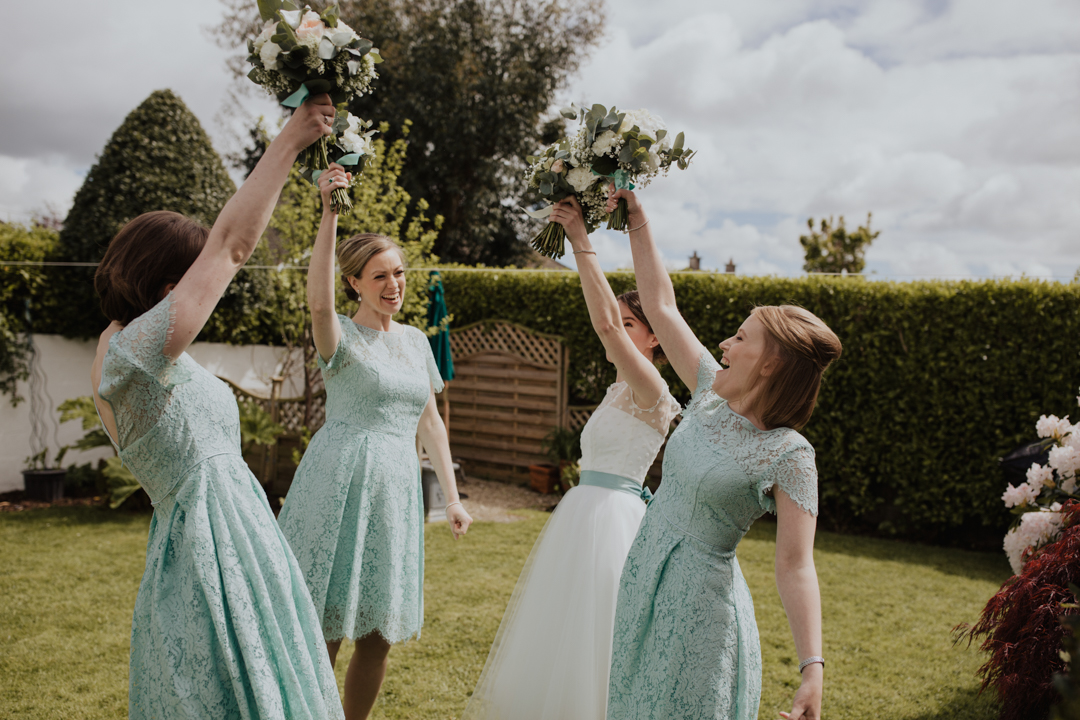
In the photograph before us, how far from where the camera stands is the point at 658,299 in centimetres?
234

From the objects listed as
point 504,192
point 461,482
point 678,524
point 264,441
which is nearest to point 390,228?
point 264,441

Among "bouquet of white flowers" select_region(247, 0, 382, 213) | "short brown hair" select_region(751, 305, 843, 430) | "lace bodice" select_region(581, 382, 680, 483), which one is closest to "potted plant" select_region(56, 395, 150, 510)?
"lace bodice" select_region(581, 382, 680, 483)

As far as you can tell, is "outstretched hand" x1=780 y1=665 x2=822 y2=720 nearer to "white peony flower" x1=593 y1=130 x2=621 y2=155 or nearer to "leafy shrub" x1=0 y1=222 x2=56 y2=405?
"white peony flower" x1=593 y1=130 x2=621 y2=155

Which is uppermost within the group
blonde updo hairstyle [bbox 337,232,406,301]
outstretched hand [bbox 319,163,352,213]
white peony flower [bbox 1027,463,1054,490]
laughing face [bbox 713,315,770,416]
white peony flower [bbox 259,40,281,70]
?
white peony flower [bbox 259,40,281,70]

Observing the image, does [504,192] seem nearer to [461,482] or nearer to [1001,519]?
[461,482]

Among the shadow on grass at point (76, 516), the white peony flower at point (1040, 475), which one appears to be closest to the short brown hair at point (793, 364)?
the white peony flower at point (1040, 475)

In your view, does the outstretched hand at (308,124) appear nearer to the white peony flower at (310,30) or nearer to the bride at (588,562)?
the white peony flower at (310,30)

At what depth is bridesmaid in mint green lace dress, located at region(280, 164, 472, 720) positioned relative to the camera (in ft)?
8.92

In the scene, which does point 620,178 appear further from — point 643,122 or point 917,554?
point 917,554

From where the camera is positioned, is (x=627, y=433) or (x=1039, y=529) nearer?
(x=627, y=433)

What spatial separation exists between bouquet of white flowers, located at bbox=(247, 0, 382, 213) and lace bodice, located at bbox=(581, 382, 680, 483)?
5.17 ft

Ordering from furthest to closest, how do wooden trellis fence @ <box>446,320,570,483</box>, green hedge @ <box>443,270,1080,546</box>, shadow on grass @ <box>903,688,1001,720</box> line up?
wooden trellis fence @ <box>446,320,570,483</box>, green hedge @ <box>443,270,1080,546</box>, shadow on grass @ <box>903,688,1001,720</box>

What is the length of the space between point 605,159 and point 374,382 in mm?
1303

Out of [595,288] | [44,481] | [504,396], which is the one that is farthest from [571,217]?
[44,481]
